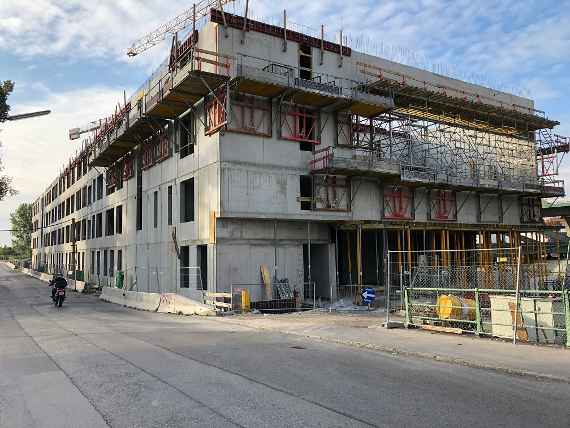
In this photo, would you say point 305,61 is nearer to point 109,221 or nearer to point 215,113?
point 215,113

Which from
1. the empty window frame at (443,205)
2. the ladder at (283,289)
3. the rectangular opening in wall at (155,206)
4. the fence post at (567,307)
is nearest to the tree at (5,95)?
the rectangular opening in wall at (155,206)

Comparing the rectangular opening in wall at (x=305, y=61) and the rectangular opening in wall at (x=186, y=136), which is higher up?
the rectangular opening in wall at (x=305, y=61)

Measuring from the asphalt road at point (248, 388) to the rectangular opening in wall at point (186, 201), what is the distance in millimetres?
16612

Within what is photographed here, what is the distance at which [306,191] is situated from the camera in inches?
1128

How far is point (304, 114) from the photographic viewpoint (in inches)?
1125

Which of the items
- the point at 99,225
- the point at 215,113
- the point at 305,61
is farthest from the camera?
the point at 99,225

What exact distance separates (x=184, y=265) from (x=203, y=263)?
2393 millimetres

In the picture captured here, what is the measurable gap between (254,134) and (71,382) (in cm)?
1931

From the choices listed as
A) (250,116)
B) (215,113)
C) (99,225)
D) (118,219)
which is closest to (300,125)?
(250,116)

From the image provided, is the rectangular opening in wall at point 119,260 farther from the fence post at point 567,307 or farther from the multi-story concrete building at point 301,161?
the fence post at point 567,307

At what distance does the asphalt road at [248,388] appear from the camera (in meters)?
6.61

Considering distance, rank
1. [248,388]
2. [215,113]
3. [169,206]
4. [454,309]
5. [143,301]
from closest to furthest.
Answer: [248,388]
[454,309]
[215,113]
[143,301]
[169,206]

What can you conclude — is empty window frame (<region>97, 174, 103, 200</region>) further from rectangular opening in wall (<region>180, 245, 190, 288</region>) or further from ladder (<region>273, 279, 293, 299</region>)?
ladder (<region>273, 279, 293, 299</region>)

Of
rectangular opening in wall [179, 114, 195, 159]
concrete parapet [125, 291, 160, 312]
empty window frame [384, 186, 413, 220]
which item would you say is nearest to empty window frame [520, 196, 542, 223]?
empty window frame [384, 186, 413, 220]
